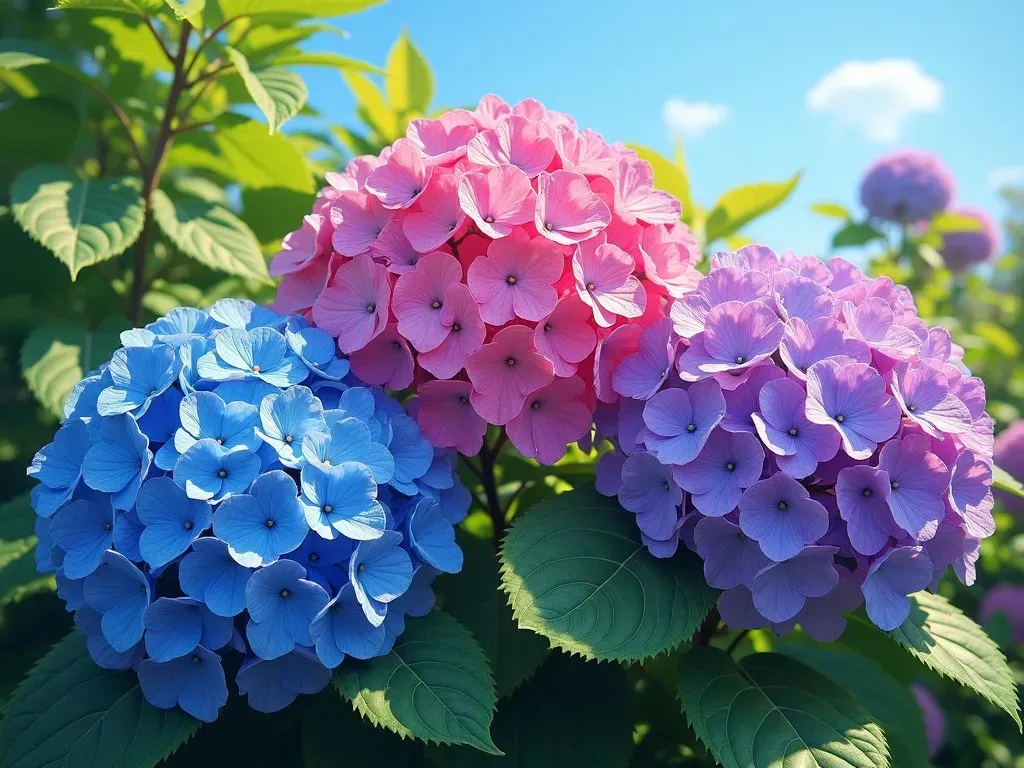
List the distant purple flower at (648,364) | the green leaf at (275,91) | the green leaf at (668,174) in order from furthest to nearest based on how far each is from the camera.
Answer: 1. the green leaf at (668,174)
2. the green leaf at (275,91)
3. the distant purple flower at (648,364)

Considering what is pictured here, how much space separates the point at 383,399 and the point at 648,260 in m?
0.54

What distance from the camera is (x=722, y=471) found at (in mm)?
1208

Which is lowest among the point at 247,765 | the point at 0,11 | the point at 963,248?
the point at 963,248

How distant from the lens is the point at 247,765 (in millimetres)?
1333

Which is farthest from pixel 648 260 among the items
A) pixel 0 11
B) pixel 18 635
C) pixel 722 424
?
pixel 0 11

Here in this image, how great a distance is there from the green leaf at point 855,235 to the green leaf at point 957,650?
2.35 m

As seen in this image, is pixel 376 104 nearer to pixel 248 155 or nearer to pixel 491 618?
pixel 248 155

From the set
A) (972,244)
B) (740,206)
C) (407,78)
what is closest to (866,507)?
(740,206)

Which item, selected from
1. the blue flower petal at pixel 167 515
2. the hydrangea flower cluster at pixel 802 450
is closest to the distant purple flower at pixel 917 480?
the hydrangea flower cluster at pixel 802 450

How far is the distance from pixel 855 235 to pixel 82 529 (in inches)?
130

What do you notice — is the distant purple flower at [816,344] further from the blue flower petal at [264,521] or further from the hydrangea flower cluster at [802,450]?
the blue flower petal at [264,521]

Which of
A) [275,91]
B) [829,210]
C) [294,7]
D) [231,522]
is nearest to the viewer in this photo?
[231,522]

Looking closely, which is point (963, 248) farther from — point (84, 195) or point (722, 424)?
point (84, 195)

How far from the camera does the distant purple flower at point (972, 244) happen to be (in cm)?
443
